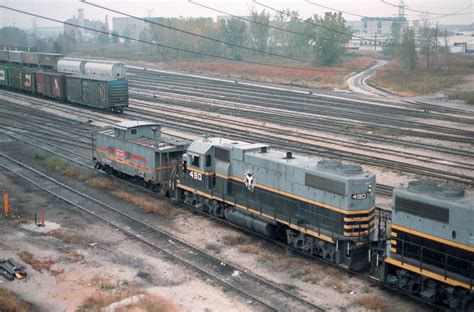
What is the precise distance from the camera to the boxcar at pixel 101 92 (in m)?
49.9

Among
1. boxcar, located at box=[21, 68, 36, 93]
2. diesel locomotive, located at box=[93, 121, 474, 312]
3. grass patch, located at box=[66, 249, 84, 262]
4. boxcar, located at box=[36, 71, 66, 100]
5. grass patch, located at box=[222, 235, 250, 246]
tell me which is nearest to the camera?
diesel locomotive, located at box=[93, 121, 474, 312]

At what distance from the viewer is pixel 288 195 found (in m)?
19.8

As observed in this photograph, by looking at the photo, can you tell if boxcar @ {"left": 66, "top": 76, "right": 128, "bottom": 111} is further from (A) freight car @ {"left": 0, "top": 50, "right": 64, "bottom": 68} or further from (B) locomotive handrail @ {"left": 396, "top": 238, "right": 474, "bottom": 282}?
(B) locomotive handrail @ {"left": 396, "top": 238, "right": 474, "bottom": 282}

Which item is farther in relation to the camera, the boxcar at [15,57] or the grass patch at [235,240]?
the boxcar at [15,57]

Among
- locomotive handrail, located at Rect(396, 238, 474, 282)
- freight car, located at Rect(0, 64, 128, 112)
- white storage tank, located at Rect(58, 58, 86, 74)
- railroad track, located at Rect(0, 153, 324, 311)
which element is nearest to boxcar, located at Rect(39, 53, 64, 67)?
white storage tank, located at Rect(58, 58, 86, 74)

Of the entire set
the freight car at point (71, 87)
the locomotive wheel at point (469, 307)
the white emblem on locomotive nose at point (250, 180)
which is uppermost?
the freight car at point (71, 87)

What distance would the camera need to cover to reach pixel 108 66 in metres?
55.4

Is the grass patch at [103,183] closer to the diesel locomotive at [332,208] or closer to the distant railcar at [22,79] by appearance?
the diesel locomotive at [332,208]

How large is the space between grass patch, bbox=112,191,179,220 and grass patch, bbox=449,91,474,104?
134 feet

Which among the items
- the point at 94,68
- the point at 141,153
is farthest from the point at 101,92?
the point at 141,153

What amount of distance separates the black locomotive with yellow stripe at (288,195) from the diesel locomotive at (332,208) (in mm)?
33

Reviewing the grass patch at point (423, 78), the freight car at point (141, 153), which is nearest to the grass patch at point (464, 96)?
the grass patch at point (423, 78)

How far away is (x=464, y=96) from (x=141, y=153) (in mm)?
42273

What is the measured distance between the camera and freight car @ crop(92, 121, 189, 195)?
26.2 metres
